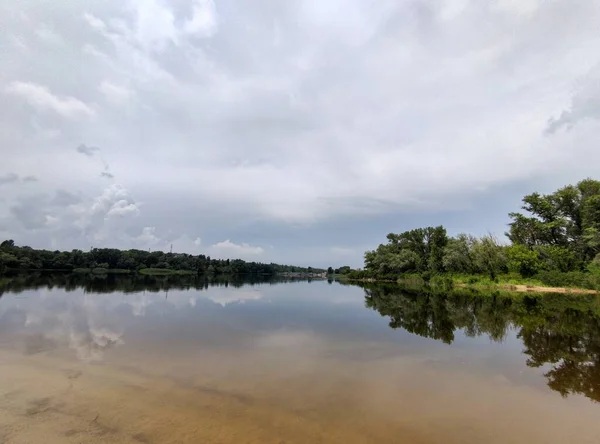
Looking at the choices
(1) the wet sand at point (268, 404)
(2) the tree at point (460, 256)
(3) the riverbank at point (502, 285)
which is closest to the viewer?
(1) the wet sand at point (268, 404)

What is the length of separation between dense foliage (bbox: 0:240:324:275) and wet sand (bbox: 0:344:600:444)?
79203 millimetres

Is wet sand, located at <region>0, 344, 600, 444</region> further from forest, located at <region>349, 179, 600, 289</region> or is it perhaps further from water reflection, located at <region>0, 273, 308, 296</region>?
forest, located at <region>349, 179, 600, 289</region>

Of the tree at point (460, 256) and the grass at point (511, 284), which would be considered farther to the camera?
the tree at point (460, 256)

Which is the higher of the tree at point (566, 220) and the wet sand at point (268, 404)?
the tree at point (566, 220)

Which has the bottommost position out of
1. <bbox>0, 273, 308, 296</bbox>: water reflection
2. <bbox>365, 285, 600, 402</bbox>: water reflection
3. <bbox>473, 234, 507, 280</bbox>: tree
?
<bbox>365, 285, 600, 402</bbox>: water reflection

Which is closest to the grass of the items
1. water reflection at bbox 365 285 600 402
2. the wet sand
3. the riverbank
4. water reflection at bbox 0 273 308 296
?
the riverbank

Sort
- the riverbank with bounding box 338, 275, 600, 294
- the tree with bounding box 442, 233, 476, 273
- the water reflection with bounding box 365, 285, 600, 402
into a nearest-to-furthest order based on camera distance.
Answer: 1. the water reflection with bounding box 365, 285, 600, 402
2. the riverbank with bounding box 338, 275, 600, 294
3. the tree with bounding box 442, 233, 476, 273

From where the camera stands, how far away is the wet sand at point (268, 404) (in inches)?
194

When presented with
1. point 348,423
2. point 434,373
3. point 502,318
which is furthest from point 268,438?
point 502,318

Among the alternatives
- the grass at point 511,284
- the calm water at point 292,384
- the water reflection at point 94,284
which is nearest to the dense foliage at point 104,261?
the water reflection at point 94,284

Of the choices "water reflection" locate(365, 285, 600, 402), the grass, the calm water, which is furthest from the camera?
the grass

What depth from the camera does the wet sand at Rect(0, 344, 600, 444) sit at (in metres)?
4.92

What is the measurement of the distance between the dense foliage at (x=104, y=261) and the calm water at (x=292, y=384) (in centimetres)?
7630

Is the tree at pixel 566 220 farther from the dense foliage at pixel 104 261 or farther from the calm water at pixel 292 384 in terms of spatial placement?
the dense foliage at pixel 104 261
